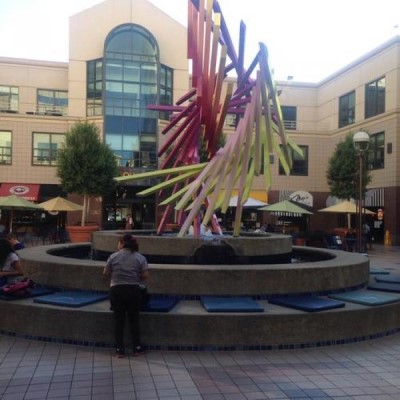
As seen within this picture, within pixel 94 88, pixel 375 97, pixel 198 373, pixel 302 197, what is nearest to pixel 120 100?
pixel 94 88

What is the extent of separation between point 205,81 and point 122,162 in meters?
23.9

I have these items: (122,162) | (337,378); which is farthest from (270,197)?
(337,378)

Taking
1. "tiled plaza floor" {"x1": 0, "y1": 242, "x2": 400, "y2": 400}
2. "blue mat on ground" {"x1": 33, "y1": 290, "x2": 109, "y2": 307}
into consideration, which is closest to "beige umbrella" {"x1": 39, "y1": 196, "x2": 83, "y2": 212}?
"blue mat on ground" {"x1": 33, "y1": 290, "x2": 109, "y2": 307}

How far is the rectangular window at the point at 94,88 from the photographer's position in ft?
113

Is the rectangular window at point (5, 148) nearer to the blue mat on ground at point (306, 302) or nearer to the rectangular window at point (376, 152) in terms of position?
the rectangular window at point (376, 152)

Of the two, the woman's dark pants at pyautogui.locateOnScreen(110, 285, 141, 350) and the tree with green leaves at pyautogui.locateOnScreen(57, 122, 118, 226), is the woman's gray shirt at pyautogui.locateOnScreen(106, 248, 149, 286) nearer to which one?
the woman's dark pants at pyautogui.locateOnScreen(110, 285, 141, 350)

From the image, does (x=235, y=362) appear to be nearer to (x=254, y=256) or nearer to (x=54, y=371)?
(x=54, y=371)

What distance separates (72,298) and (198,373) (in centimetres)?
269

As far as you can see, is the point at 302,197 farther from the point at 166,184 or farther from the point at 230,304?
the point at 230,304

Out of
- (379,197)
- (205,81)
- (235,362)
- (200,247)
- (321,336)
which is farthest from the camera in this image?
(379,197)

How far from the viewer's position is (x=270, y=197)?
123 feet

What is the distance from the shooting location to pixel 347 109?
36344mm

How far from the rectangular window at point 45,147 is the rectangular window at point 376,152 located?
21263mm

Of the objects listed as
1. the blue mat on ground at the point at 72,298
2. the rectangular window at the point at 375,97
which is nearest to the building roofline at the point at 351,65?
the rectangular window at the point at 375,97
